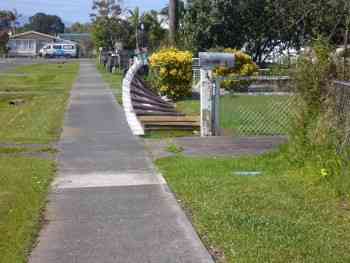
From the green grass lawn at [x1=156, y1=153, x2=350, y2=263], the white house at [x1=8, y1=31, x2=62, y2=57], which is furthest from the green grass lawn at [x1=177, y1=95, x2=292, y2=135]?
the white house at [x1=8, y1=31, x2=62, y2=57]

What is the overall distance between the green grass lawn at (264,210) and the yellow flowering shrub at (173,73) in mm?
13762

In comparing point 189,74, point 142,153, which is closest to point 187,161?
point 142,153

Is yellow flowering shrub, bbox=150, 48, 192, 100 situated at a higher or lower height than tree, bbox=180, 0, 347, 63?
lower

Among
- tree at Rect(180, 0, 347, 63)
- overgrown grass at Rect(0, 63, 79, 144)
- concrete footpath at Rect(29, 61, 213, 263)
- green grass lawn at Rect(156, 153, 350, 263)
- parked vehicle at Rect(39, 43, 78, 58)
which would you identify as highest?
tree at Rect(180, 0, 347, 63)

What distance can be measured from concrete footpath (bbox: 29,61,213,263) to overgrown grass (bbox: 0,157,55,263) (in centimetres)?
13

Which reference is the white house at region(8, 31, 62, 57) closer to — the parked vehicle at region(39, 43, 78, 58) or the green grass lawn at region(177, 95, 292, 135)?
the parked vehicle at region(39, 43, 78, 58)

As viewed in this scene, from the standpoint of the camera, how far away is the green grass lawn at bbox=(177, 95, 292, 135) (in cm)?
1561

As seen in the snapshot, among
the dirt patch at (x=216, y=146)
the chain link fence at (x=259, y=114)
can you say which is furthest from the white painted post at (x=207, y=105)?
the chain link fence at (x=259, y=114)

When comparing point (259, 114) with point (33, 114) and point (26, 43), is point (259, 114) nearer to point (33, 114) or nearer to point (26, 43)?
point (33, 114)

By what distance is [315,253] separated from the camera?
643cm

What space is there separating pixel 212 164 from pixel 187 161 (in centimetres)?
49

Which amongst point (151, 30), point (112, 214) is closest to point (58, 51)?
point (151, 30)

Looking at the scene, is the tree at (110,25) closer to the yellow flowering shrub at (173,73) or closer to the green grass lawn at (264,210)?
the yellow flowering shrub at (173,73)

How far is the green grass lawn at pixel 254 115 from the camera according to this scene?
15609 millimetres
